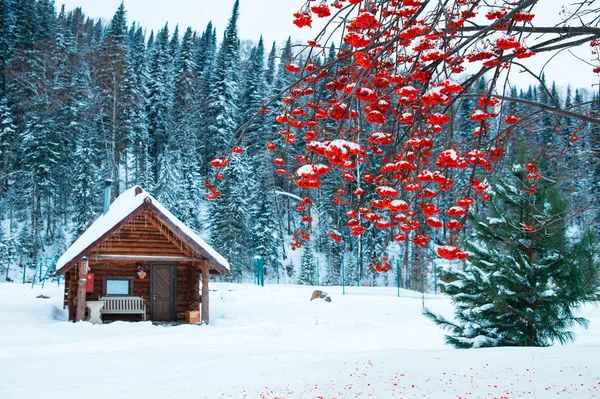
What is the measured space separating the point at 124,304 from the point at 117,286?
35.4 inches

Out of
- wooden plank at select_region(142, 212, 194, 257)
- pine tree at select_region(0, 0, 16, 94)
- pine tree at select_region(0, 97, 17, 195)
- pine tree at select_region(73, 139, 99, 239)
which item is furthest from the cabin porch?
pine tree at select_region(0, 0, 16, 94)

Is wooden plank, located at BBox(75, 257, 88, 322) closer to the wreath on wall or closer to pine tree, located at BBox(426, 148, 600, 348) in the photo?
the wreath on wall

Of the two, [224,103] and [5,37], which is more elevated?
[5,37]

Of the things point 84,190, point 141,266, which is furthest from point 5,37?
point 141,266

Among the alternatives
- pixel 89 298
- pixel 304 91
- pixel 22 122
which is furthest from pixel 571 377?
pixel 22 122

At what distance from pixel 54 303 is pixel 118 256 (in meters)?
6.72

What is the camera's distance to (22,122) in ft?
155

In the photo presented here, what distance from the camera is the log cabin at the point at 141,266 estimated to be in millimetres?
18828

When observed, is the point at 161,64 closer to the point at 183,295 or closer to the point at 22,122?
the point at 22,122

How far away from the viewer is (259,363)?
1245 cm

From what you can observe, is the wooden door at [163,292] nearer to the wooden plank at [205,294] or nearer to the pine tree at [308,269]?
the wooden plank at [205,294]

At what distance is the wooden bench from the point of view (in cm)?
2011

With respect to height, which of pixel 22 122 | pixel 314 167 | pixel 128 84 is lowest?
pixel 314 167

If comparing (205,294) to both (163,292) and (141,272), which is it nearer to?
(163,292)
